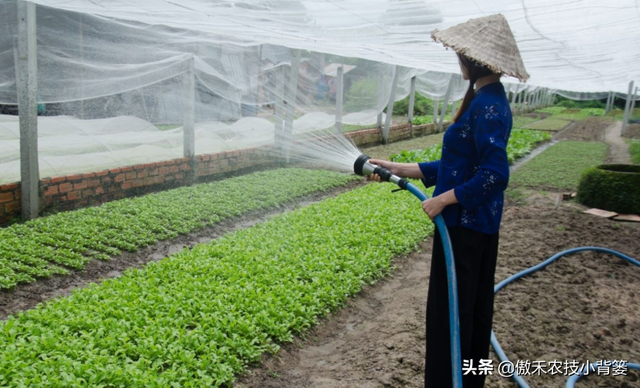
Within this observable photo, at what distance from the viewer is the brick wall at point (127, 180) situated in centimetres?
599

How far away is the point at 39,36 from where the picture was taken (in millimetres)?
5824

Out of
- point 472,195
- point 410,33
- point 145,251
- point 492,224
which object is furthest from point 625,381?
point 145,251

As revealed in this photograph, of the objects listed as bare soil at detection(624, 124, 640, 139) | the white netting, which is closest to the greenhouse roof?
the white netting

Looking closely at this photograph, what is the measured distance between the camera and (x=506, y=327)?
3863 millimetres

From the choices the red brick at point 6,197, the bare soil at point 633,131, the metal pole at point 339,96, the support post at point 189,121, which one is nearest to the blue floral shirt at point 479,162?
the red brick at point 6,197

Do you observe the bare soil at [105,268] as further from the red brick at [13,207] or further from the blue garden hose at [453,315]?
the blue garden hose at [453,315]

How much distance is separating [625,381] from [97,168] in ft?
21.6

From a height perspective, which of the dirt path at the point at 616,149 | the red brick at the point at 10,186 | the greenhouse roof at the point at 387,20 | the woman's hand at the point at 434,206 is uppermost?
the greenhouse roof at the point at 387,20

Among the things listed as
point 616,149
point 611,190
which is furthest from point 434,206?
point 616,149

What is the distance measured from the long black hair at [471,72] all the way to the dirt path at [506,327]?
182 centimetres

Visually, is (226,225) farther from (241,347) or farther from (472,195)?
(472,195)

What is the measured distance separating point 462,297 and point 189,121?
22.5 ft

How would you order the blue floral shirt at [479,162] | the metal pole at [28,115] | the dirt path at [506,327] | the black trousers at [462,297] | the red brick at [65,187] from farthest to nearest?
1. the red brick at [65,187]
2. the metal pole at [28,115]
3. the dirt path at [506,327]
4. the black trousers at [462,297]
5. the blue floral shirt at [479,162]

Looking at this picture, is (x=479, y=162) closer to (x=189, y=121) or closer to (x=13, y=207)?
(x=13, y=207)
